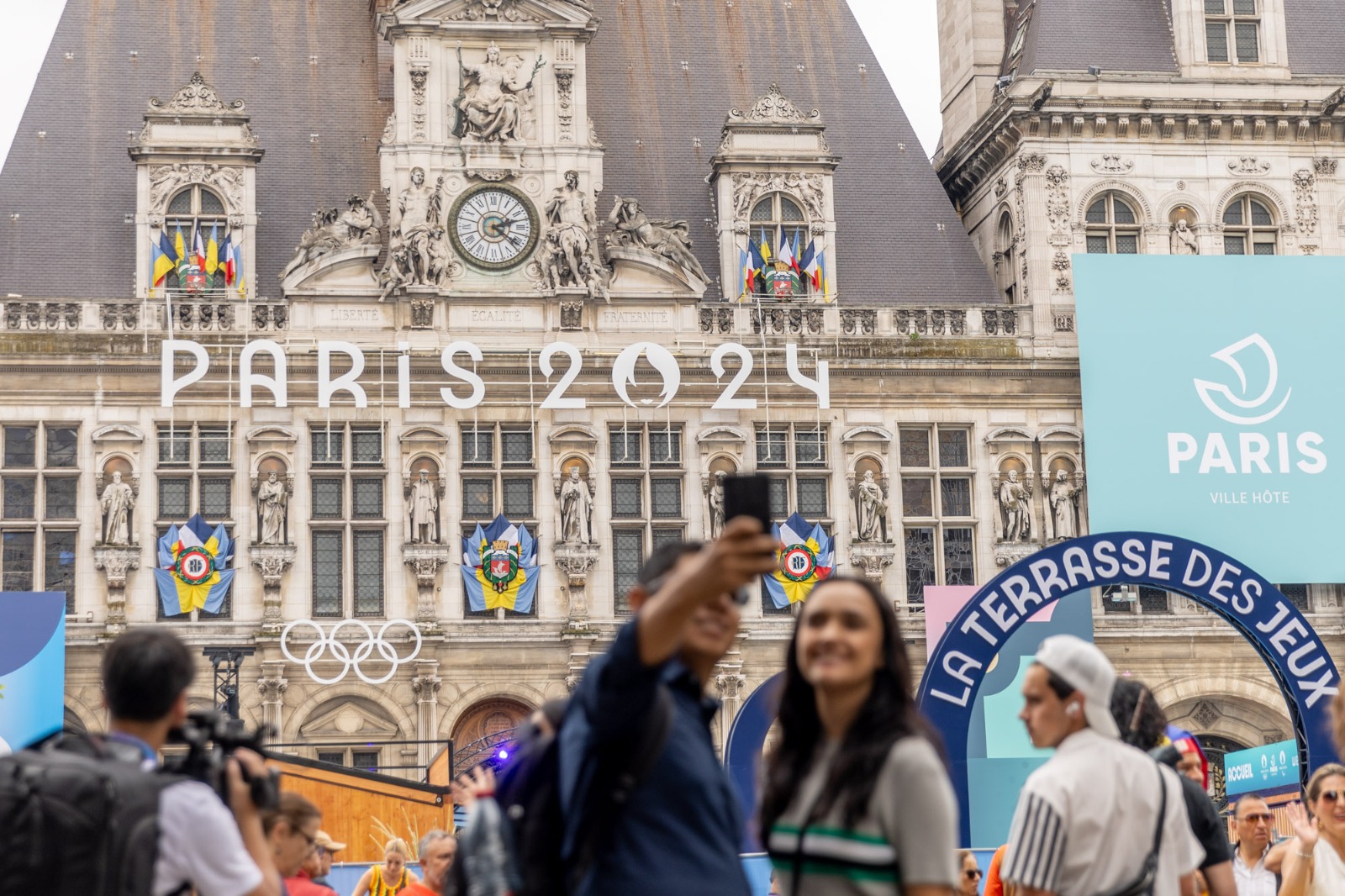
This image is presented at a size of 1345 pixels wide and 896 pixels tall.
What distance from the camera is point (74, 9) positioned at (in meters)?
32.8

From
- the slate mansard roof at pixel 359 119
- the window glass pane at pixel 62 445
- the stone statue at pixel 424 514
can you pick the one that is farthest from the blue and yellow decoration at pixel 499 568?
the window glass pane at pixel 62 445

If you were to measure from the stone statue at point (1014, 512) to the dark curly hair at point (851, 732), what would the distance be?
24.7 metres

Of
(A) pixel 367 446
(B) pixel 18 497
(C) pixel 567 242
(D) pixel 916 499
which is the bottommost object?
(D) pixel 916 499

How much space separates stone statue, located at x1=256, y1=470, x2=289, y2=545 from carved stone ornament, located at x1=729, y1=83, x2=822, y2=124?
27.7 ft

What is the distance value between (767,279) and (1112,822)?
2450 cm

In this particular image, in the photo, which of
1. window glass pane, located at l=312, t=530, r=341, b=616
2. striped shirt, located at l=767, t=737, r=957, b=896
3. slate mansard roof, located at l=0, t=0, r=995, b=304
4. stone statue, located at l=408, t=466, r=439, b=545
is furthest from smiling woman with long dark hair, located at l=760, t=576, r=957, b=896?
slate mansard roof, located at l=0, t=0, r=995, b=304

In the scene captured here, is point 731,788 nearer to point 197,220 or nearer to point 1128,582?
point 1128,582

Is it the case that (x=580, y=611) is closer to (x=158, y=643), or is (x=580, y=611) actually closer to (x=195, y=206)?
(x=195, y=206)

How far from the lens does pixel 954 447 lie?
30109 mm

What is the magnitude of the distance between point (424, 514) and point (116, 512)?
4.03 m

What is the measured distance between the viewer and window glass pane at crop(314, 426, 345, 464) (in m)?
28.9

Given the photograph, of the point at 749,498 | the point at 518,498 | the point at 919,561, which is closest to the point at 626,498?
the point at 518,498

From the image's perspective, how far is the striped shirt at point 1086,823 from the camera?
6.04 m

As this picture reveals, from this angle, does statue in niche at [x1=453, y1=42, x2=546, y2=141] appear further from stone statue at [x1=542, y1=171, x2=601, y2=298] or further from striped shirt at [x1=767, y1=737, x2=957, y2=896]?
striped shirt at [x1=767, y1=737, x2=957, y2=896]
